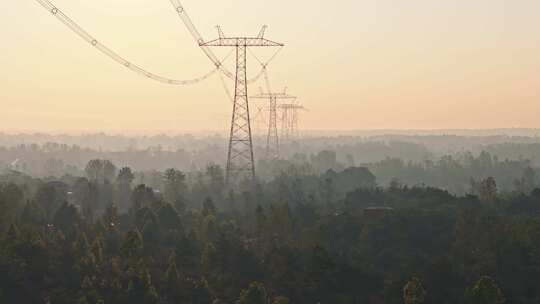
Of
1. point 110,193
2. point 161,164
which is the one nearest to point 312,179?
point 110,193

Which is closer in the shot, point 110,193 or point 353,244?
point 353,244

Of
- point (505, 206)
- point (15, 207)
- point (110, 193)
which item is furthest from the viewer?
point (110, 193)

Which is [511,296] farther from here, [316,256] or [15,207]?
[15,207]

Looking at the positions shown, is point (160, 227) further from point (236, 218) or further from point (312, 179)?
point (312, 179)

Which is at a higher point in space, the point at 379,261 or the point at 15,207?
the point at 15,207

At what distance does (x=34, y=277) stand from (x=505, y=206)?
42.2 m

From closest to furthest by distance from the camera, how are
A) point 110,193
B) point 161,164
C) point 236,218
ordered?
point 236,218, point 110,193, point 161,164

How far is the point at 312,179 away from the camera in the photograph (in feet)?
300

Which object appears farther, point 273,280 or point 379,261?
point 379,261

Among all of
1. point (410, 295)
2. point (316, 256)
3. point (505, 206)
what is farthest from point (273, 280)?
point (505, 206)

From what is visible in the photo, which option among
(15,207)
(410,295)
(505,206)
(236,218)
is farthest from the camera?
(505,206)

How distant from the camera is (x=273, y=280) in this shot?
36.2 meters

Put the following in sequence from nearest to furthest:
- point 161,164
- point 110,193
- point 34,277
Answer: point 34,277 < point 110,193 < point 161,164

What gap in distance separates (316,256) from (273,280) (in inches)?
106
